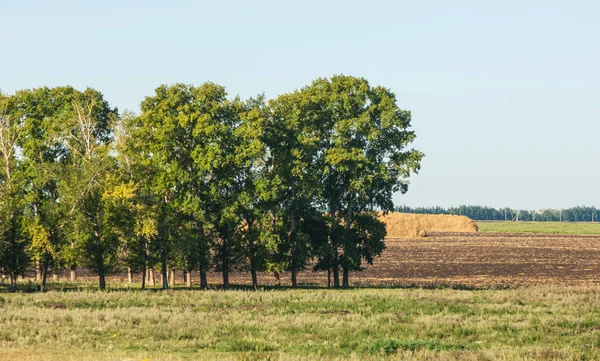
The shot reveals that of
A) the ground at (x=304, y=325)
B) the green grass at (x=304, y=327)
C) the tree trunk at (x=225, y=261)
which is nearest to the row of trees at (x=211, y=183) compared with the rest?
the tree trunk at (x=225, y=261)

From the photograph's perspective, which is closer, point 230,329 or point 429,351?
point 429,351

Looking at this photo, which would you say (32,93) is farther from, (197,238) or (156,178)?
(197,238)

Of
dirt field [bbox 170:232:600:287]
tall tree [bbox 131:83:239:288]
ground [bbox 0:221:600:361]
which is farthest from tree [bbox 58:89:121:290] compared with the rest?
dirt field [bbox 170:232:600:287]

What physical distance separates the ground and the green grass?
0.21ft

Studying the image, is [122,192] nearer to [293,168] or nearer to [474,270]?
[293,168]

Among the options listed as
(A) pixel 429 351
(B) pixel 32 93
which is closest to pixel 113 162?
(B) pixel 32 93

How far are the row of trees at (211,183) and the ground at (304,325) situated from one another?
630cm

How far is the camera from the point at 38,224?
2457 inches

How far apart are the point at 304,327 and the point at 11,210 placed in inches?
1351

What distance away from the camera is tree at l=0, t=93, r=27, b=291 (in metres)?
61.1

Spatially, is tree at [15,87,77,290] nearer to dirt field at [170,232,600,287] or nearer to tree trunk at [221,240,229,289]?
tree trunk at [221,240,229,289]

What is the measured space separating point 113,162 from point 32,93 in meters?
17.0

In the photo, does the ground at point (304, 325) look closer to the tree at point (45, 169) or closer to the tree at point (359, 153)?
the tree at point (45, 169)

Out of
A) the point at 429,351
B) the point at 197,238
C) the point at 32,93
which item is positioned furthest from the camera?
the point at 32,93
